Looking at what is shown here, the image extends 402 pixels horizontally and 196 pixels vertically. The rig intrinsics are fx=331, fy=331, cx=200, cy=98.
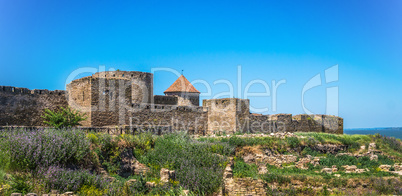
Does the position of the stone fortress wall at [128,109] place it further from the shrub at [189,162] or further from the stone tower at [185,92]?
the stone tower at [185,92]

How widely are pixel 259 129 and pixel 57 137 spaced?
54.0ft

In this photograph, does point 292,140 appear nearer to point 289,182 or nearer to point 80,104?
point 289,182

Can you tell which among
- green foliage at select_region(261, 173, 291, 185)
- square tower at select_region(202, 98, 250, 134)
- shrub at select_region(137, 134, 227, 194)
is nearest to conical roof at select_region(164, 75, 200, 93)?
square tower at select_region(202, 98, 250, 134)

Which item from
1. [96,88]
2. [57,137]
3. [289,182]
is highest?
[96,88]

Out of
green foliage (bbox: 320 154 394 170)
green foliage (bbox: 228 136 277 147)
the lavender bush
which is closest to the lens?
the lavender bush

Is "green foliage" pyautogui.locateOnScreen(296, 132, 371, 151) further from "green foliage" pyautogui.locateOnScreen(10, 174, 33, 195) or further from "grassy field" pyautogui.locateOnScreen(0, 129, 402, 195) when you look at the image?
"green foliage" pyautogui.locateOnScreen(10, 174, 33, 195)

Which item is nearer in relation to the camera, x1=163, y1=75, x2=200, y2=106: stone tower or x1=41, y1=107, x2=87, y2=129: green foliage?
x1=41, y1=107, x2=87, y2=129: green foliage

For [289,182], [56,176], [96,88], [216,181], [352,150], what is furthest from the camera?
[352,150]

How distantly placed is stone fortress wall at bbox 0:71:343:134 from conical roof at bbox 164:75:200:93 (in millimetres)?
5634

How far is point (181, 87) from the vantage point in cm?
3238

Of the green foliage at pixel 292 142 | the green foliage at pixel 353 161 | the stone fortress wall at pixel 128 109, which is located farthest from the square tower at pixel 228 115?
the green foliage at pixel 353 161

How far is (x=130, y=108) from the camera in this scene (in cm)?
1967

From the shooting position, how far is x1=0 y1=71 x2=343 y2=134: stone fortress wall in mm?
18203

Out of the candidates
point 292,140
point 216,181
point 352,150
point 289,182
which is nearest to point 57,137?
point 216,181
